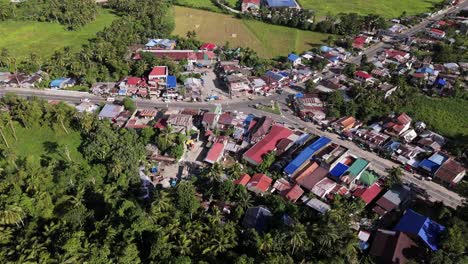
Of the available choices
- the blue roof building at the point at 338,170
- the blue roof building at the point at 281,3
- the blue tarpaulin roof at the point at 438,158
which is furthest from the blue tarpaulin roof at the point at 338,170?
the blue roof building at the point at 281,3

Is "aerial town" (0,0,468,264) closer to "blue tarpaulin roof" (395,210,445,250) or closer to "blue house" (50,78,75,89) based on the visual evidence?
"blue tarpaulin roof" (395,210,445,250)

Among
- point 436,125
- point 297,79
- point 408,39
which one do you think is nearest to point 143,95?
point 297,79

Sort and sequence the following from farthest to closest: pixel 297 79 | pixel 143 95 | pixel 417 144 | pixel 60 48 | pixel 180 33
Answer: pixel 180 33 < pixel 60 48 < pixel 297 79 < pixel 143 95 < pixel 417 144

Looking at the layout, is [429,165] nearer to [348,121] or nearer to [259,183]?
[348,121]

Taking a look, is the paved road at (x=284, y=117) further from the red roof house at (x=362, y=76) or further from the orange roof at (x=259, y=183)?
the red roof house at (x=362, y=76)

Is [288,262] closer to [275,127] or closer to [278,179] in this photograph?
[278,179]

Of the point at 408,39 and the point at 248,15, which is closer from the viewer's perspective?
the point at 408,39

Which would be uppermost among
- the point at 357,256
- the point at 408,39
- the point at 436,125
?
the point at 408,39
